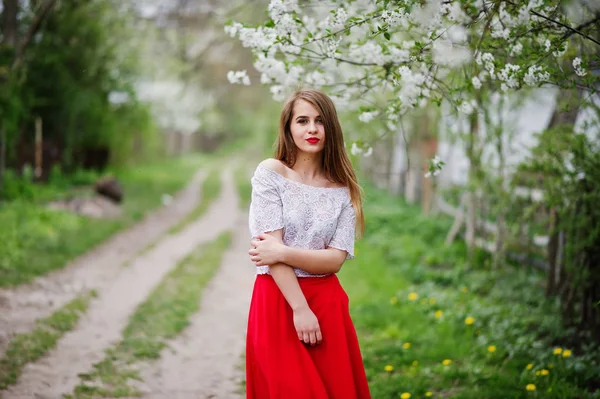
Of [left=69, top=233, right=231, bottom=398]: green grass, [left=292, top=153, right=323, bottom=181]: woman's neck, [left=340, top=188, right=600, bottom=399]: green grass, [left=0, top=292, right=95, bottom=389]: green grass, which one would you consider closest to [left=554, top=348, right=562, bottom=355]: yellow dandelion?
[left=340, top=188, right=600, bottom=399]: green grass

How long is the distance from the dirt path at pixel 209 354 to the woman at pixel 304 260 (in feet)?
6.55

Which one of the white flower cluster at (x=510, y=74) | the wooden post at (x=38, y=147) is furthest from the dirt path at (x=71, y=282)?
the white flower cluster at (x=510, y=74)

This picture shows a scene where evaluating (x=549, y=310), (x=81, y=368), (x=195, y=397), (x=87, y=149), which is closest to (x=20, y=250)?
(x=81, y=368)

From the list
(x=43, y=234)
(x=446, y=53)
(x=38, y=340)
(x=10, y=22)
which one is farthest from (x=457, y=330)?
(x=10, y=22)

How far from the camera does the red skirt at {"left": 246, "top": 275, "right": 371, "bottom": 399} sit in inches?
93.6

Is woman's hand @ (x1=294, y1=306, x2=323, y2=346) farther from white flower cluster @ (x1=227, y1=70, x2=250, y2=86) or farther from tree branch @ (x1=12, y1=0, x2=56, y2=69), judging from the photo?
tree branch @ (x1=12, y1=0, x2=56, y2=69)

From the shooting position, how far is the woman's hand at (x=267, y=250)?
235 centimetres

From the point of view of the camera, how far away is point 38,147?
45.9 ft

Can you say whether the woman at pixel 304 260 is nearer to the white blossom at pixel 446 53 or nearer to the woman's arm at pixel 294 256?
the woman's arm at pixel 294 256

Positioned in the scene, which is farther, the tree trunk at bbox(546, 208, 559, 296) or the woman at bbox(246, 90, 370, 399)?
the tree trunk at bbox(546, 208, 559, 296)

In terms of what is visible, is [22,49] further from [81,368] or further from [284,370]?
[284,370]

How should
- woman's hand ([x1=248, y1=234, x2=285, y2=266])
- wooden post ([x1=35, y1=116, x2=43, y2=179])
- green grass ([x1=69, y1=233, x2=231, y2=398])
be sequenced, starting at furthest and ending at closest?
wooden post ([x1=35, y1=116, x2=43, y2=179])
green grass ([x1=69, y1=233, x2=231, y2=398])
woman's hand ([x1=248, y1=234, x2=285, y2=266])

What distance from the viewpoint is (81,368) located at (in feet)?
14.9

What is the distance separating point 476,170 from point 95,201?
28.3 feet
